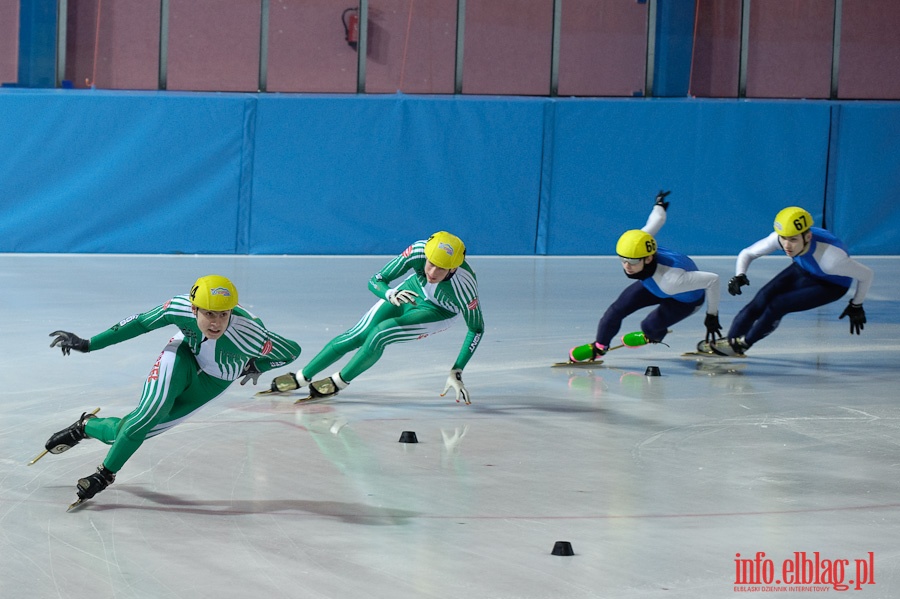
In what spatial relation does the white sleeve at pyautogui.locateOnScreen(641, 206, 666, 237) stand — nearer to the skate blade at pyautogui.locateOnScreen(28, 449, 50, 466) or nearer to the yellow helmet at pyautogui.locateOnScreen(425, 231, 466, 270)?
the yellow helmet at pyautogui.locateOnScreen(425, 231, 466, 270)

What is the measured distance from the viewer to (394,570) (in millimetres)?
4316

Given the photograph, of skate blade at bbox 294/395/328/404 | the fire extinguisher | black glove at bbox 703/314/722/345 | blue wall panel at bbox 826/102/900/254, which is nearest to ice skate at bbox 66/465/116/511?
skate blade at bbox 294/395/328/404

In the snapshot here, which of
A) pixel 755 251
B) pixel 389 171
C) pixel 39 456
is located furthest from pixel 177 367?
pixel 389 171

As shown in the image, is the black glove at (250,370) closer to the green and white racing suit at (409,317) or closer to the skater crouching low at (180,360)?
the skater crouching low at (180,360)

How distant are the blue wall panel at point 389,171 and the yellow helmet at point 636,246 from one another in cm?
635

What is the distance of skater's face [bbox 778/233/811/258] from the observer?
852 centimetres

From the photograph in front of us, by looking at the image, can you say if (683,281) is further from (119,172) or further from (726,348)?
(119,172)

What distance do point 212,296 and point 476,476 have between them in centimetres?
151

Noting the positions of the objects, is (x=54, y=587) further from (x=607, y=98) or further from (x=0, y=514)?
(x=607, y=98)

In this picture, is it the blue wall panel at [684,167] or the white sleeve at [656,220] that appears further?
the blue wall panel at [684,167]

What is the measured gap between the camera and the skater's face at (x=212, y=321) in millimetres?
5031

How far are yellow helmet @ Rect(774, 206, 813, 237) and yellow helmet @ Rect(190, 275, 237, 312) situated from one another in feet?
15.1

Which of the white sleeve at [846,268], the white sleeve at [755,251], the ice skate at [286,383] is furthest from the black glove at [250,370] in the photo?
the white sleeve at [846,268]

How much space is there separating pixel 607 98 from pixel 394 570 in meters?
11.4
